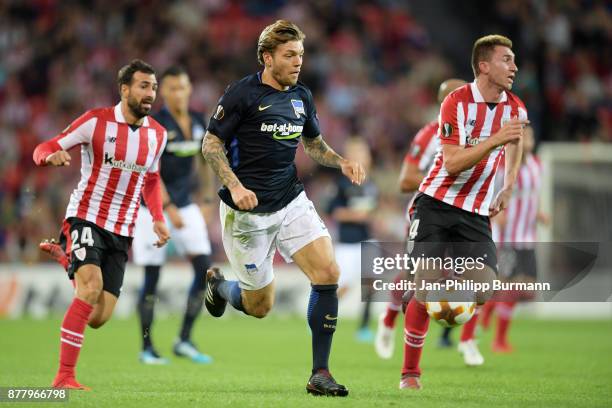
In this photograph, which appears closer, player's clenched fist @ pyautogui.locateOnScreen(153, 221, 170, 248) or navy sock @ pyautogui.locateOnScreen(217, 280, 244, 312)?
navy sock @ pyautogui.locateOnScreen(217, 280, 244, 312)

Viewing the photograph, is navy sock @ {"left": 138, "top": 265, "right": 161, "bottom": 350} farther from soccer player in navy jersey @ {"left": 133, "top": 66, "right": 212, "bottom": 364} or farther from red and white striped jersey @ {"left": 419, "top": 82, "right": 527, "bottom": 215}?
red and white striped jersey @ {"left": 419, "top": 82, "right": 527, "bottom": 215}

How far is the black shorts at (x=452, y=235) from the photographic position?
7199 mm

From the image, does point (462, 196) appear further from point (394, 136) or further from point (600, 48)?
point (600, 48)

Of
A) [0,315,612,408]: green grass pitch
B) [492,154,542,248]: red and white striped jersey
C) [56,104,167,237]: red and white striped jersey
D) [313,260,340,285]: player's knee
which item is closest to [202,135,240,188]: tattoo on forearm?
[313,260,340,285]: player's knee

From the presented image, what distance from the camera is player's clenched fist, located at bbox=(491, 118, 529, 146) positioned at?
6531mm

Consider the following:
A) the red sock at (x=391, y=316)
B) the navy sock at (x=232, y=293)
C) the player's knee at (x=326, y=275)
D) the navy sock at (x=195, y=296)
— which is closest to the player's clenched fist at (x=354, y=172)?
the player's knee at (x=326, y=275)

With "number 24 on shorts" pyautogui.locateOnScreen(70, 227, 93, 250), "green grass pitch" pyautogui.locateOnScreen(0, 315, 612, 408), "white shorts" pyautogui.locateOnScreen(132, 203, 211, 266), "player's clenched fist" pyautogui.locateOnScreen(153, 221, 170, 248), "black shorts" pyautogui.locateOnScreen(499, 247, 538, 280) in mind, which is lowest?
"green grass pitch" pyautogui.locateOnScreen(0, 315, 612, 408)

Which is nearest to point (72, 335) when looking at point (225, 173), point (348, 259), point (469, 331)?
point (225, 173)

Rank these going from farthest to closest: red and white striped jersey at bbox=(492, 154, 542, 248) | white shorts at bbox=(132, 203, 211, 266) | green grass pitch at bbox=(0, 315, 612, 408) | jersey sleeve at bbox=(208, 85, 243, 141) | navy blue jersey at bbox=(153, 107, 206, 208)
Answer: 1. red and white striped jersey at bbox=(492, 154, 542, 248)
2. navy blue jersey at bbox=(153, 107, 206, 208)
3. white shorts at bbox=(132, 203, 211, 266)
4. jersey sleeve at bbox=(208, 85, 243, 141)
5. green grass pitch at bbox=(0, 315, 612, 408)

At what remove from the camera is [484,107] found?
712 cm

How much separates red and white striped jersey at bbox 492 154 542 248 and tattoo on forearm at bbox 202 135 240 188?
5.70 metres

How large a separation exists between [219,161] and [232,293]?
3.98ft

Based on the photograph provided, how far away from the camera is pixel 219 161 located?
265 inches

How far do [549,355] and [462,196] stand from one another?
416cm
